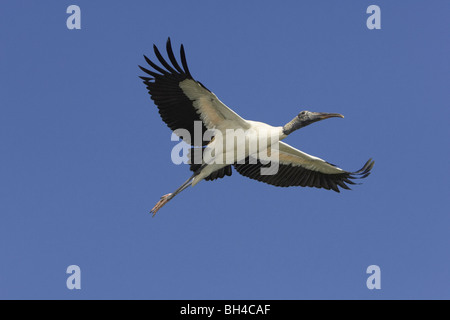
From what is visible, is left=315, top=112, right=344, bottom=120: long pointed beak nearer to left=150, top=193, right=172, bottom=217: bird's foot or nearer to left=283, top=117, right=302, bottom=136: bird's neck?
left=283, top=117, right=302, bottom=136: bird's neck

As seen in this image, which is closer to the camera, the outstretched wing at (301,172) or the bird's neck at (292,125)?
the bird's neck at (292,125)

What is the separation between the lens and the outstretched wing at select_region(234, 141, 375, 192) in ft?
52.3

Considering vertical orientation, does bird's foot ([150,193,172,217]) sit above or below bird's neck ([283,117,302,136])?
below

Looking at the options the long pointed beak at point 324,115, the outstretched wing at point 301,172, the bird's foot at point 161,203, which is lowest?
the bird's foot at point 161,203

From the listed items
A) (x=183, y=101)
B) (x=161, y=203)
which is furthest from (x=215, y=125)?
(x=161, y=203)

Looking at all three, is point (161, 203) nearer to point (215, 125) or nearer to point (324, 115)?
point (215, 125)

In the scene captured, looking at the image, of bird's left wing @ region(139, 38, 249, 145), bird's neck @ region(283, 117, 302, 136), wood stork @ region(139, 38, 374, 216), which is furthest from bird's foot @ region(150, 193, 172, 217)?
bird's neck @ region(283, 117, 302, 136)

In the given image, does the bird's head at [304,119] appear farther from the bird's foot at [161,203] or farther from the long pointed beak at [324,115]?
the bird's foot at [161,203]

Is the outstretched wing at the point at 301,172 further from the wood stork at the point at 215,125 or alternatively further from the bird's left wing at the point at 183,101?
the bird's left wing at the point at 183,101

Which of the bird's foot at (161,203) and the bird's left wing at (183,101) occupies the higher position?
the bird's left wing at (183,101)

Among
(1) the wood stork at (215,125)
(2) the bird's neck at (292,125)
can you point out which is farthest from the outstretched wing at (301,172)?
(2) the bird's neck at (292,125)

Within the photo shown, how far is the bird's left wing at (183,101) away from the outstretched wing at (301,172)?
1.86 meters

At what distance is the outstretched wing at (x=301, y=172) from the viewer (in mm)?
15938

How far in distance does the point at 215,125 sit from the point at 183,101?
87 centimetres
